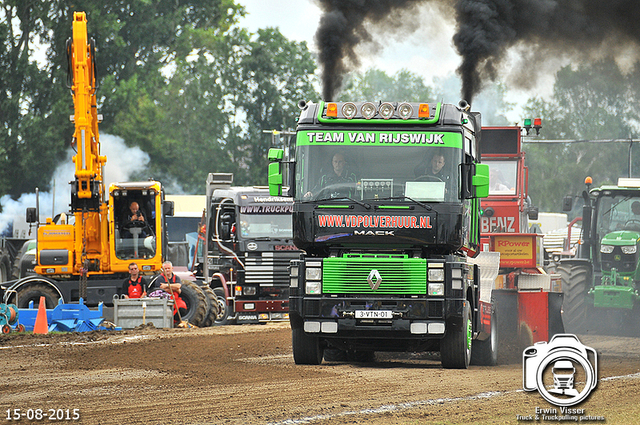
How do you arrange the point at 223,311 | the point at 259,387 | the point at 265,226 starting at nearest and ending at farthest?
the point at 259,387 → the point at 265,226 → the point at 223,311

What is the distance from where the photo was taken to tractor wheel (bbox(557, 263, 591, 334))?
2069 centimetres

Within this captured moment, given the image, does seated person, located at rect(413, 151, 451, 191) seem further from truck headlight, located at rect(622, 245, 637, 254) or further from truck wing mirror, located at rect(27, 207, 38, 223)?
truck wing mirror, located at rect(27, 207, 38, 223)

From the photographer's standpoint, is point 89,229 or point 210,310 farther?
point 210,310

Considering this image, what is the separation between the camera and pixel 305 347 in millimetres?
12758

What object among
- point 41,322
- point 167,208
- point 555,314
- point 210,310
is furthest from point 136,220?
point 555,314

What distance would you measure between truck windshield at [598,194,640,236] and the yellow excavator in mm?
9637

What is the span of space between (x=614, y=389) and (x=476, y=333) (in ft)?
10.2

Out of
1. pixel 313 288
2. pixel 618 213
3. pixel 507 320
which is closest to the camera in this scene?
pixel 313 288

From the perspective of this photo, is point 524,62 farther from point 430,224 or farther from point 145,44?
point 145,44

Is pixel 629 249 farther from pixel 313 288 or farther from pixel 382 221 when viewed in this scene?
pixel 313 288

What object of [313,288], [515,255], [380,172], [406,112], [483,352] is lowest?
[483,352]

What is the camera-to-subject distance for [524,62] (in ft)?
70.2

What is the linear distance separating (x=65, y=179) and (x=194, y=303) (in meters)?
28.2

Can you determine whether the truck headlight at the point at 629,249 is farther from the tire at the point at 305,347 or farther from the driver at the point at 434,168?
the tire at the point at 305,347
